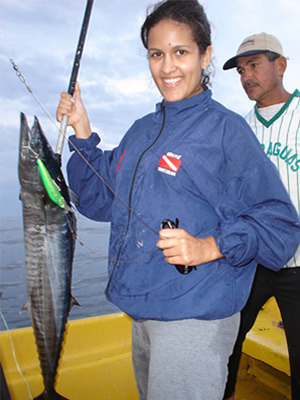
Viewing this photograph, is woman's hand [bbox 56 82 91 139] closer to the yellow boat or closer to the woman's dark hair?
the woman's dark hair

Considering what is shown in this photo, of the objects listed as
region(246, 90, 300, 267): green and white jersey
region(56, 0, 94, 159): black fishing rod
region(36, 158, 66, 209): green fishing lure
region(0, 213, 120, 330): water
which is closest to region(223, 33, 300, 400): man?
region(246, 90, 300, 267): green and white jersey

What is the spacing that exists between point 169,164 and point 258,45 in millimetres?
2056

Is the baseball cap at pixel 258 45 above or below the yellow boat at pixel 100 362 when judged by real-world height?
above

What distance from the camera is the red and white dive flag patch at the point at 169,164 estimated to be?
5.22 feet

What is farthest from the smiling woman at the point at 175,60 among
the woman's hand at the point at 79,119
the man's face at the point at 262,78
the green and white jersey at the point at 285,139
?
the man's face at the point at 262,78

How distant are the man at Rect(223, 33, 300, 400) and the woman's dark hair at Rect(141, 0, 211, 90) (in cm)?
131

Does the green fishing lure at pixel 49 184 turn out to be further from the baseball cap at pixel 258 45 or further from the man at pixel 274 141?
the baseball cap at pixel 258 45

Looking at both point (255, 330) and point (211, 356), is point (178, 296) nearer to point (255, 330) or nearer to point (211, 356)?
point (211, 356)

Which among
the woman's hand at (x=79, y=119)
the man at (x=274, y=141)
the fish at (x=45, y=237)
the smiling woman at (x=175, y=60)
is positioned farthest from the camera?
the man at (x=274, y=141)

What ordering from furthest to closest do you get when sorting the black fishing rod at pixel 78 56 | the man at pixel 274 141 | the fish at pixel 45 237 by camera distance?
the man at pixel 274 141 → the black fishing rod at pixel 78 56 → the fish at pixel 45 237

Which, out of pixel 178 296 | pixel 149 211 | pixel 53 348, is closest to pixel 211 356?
pixel 178 296

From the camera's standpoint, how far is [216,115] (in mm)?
1646

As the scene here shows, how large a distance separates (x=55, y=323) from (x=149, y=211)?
70cm

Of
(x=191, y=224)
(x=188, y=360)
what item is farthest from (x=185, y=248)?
(x=188, y=360)
